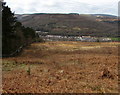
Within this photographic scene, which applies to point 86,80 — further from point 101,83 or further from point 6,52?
point 6,52

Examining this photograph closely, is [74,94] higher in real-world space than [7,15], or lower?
lower

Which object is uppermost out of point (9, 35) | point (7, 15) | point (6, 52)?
point (7, 15)

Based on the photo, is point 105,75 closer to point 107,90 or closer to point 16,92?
point 107,90

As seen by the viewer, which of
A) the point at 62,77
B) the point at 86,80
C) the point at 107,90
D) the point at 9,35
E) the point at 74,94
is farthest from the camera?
the point at 9,35

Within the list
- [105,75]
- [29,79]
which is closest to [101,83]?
[105,75]

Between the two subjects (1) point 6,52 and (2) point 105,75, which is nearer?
(2) point 105,75

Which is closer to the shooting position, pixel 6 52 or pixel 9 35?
→ pixel 6 52

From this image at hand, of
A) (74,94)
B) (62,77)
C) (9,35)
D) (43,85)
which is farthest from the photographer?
(9,35)

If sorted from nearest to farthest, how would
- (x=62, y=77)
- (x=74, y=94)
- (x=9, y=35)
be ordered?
1. (x=74, y=94)
2. (x=62, y=77)
3. (x=9, y=35)

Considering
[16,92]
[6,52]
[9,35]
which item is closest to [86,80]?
[16,92]
